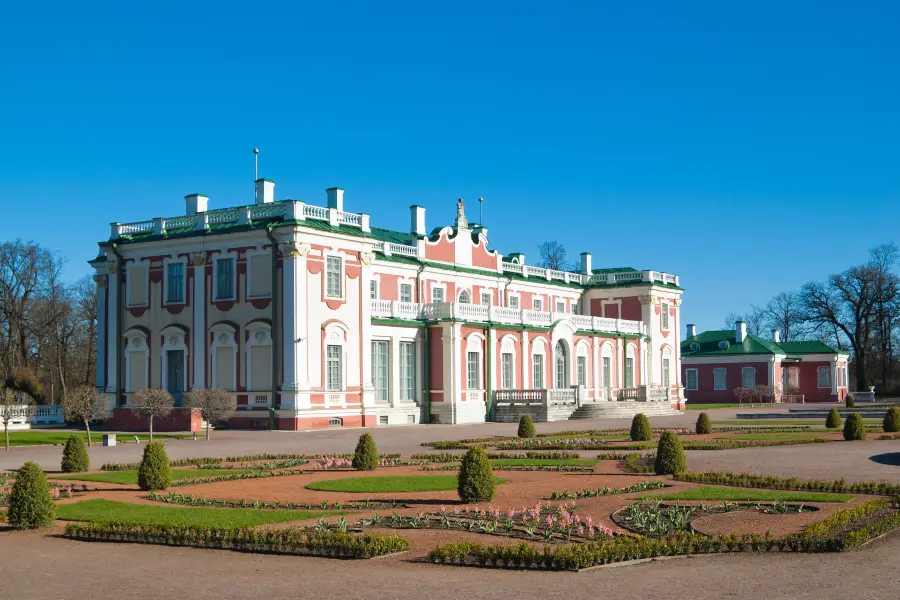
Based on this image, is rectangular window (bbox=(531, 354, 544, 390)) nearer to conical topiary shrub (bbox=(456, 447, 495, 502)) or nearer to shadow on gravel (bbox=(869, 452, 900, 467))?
shadow on gravel (bbox=(869, 452, 900, 467))

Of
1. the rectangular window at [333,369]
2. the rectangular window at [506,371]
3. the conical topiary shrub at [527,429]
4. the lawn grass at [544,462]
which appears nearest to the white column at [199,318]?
the rectangular window at [333,369]

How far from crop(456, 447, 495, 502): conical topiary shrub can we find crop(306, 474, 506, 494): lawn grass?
2.11 meters

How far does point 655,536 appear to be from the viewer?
1327 cm

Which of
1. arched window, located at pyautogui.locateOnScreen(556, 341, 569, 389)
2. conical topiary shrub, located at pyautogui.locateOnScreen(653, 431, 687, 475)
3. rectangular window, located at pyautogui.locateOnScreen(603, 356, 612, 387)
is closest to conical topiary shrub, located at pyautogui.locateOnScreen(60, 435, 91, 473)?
conical topiary shrub, located at pyautogui.locateOnScreen(653, 431, 687, 475)

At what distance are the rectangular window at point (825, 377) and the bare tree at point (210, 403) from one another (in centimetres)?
5633

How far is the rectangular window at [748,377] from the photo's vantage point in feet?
267

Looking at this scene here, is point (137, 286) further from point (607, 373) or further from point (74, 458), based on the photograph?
point (607, 373)

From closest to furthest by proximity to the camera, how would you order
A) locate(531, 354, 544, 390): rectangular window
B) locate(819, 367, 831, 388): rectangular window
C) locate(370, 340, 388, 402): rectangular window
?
locate(370, 340, 388, 402): rectangular window → locate(531, 354, 544, 390): rectangular window → locate(819, 367, 831, 388): rectangular window

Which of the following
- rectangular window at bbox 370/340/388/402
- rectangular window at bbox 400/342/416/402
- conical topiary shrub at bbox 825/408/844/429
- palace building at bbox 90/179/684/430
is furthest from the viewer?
rectangular window at bbox 400/342/416/402

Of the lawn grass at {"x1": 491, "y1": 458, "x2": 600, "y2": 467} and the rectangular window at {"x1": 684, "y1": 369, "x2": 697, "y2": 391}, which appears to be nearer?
the lawn grass at {"x1": 491, "y1": 458, "x2": 600, "y2": 467}

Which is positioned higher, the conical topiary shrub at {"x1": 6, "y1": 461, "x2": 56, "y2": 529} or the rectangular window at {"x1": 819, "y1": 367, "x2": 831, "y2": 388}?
the rectangular window at {"x1": 819, "y1": 367, "x2": 831, "y2": 388}

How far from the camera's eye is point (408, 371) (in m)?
48.7

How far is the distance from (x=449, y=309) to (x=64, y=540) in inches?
1404

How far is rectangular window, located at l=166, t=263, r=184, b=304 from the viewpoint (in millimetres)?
45531
